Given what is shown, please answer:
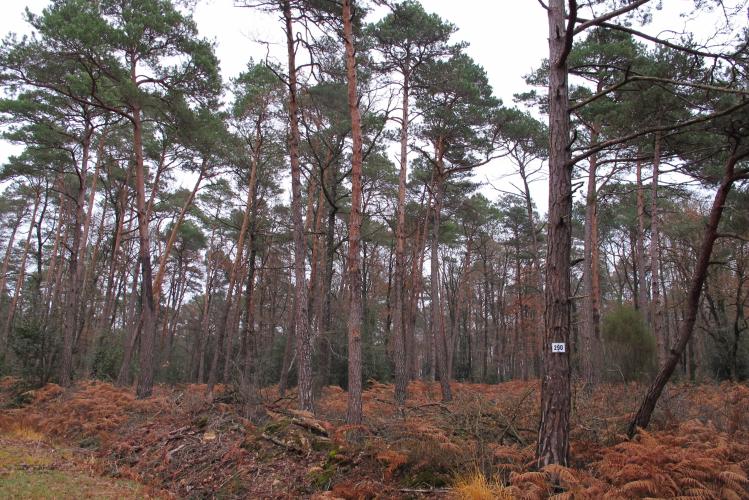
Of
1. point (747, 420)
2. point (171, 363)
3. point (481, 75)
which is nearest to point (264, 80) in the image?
point (481, 75)

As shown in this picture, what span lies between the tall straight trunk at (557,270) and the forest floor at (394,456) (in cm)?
44

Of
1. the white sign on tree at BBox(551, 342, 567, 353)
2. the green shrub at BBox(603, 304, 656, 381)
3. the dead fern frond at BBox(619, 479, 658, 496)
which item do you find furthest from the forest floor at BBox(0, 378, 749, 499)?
the green shrub at BBox(603, 304, 656, 381)

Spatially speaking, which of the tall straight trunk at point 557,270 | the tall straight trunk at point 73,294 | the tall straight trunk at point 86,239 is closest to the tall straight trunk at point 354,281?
the tall straight trunk at point 557,270

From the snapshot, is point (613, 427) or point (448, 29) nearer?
point (613, 427)

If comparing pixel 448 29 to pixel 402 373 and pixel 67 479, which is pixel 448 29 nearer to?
pixel 402 373

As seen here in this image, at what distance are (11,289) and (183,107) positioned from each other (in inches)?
1106

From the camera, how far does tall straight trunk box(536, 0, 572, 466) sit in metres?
4.87

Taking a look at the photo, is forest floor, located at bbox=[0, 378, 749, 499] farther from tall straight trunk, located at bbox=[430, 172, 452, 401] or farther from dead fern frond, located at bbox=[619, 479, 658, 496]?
tall straight trunk, located at bbox=[430, 172, 452, 401]

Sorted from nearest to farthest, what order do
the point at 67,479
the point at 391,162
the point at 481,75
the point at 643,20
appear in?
the point at 643,20
the point at 67,479
the point at 481,75
the point at 391,162

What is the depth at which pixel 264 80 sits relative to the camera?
533 inches

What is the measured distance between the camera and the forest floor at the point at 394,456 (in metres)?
4.64

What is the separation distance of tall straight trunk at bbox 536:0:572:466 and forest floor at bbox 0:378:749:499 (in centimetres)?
44

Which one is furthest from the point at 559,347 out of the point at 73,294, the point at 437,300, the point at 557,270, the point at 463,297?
the point at 463,297

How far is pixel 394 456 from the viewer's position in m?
5.62
